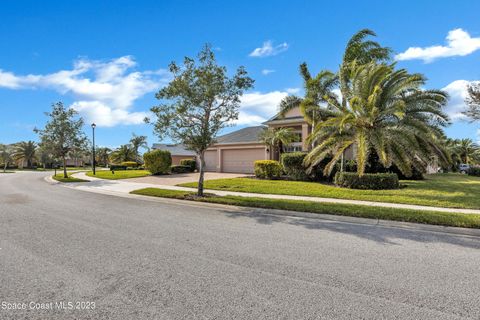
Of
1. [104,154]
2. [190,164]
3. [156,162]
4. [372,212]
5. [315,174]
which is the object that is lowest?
[372,212]

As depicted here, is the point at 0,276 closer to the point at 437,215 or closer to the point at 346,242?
the point at 346,242

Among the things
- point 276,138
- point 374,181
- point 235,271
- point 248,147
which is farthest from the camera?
point 248,147

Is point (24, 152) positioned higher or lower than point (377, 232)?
higher

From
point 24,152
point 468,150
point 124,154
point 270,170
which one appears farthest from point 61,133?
point 468,150

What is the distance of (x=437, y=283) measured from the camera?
3738 millimetres

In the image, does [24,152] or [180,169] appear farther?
[24,152]

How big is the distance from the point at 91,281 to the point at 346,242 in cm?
463

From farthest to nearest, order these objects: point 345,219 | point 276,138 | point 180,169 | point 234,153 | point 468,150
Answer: point 468,150
point 180,169
point 234,153
point 276,138
point 345,219

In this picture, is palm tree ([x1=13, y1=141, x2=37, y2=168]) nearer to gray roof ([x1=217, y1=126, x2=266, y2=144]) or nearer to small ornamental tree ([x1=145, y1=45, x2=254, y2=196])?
gray roof ([x1=217, y1=126, x2=266, y2=144])

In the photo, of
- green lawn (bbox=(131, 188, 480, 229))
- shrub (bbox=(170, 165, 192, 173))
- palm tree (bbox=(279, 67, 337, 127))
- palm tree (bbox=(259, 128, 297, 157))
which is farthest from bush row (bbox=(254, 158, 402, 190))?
shrub (bbox=(170, 165, 192, 173))

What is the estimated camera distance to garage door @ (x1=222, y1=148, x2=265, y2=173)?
26.3 meters

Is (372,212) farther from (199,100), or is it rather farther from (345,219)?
(199,100)

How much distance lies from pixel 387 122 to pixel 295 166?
5962 mm

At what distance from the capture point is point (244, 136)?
28.6 metres
